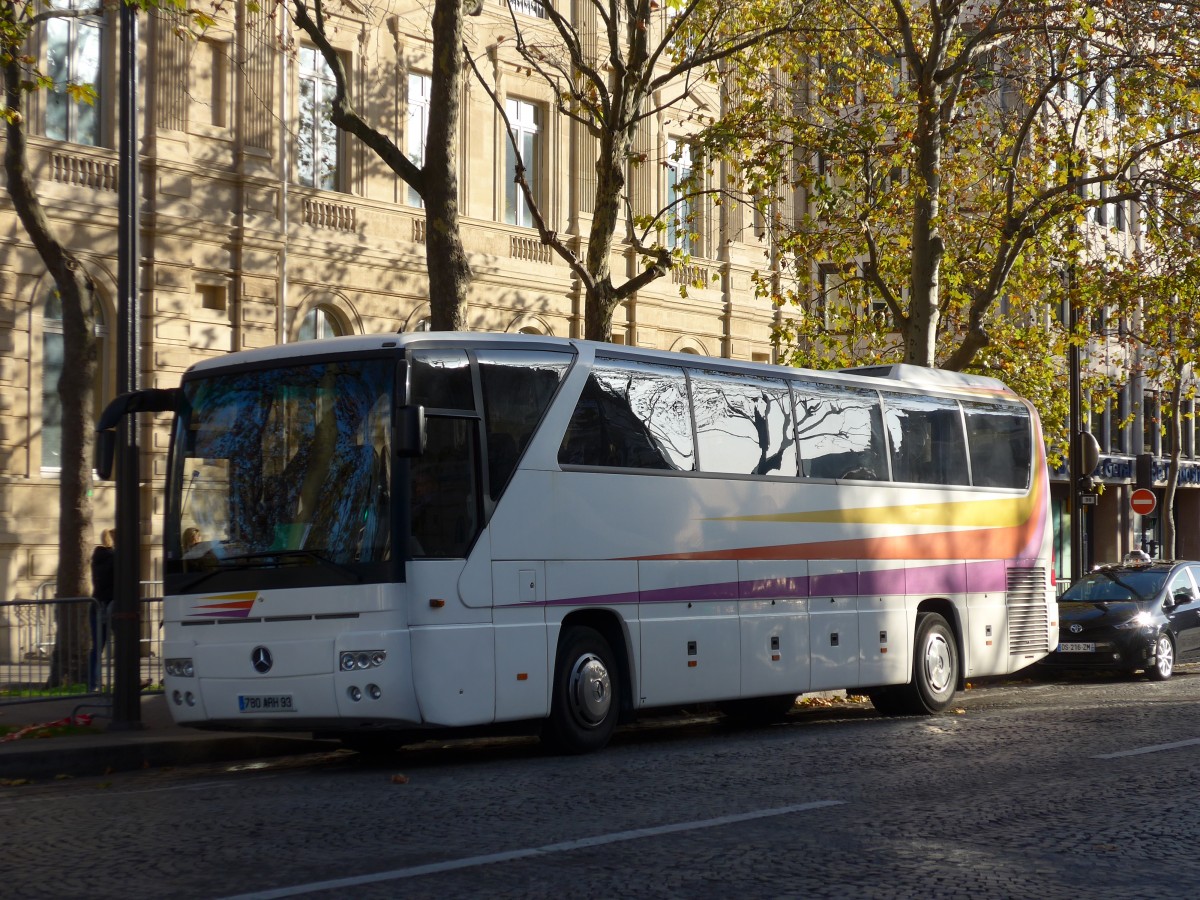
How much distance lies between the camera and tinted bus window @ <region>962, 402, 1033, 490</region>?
1927 cm

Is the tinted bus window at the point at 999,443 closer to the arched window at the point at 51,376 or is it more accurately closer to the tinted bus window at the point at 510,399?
the tinted bus window at the point at 510,399

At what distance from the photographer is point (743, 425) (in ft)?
51.7

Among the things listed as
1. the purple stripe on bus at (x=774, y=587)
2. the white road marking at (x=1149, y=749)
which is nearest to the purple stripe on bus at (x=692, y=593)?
the purple stripe on bus at (x=774, y=587)

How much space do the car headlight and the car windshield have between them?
542 mm

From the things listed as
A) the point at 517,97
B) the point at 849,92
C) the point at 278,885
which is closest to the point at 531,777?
the point at 278,885

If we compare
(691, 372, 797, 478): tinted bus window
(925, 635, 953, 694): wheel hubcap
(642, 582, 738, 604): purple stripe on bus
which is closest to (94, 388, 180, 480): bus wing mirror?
(642, 582, 738, 604): purple stripe on bus

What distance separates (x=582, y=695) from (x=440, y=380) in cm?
278

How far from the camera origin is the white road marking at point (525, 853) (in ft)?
23.6

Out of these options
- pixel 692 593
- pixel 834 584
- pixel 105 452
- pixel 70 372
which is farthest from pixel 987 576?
pixel 70 372

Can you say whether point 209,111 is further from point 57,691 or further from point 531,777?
point 531,777

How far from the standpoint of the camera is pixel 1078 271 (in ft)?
91.8

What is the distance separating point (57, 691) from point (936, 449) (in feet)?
30.5

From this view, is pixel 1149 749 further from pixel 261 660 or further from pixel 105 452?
pixel 105 452

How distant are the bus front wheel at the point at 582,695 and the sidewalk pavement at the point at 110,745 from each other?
2.46 m
